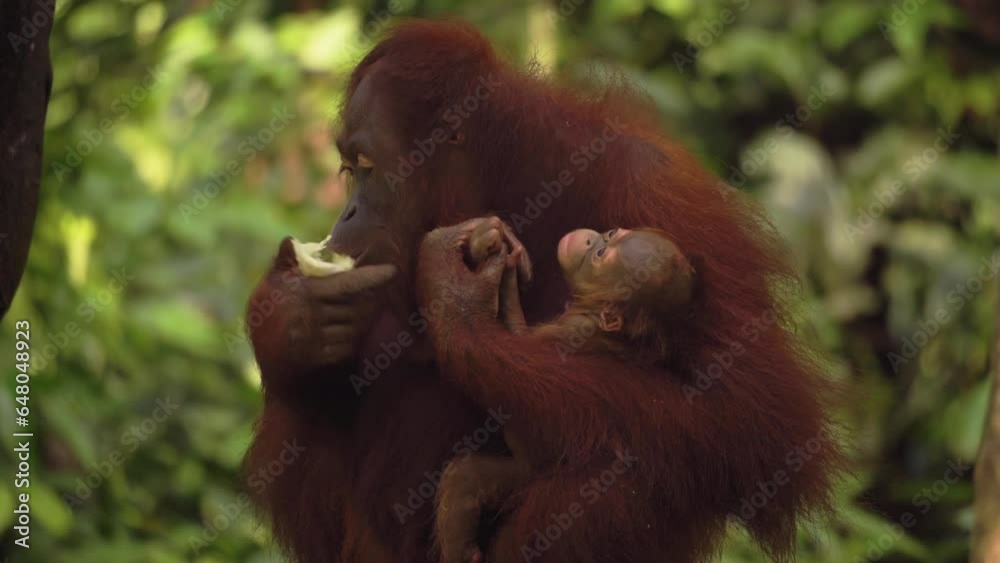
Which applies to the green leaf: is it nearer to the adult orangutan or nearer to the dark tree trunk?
the adult orangutan

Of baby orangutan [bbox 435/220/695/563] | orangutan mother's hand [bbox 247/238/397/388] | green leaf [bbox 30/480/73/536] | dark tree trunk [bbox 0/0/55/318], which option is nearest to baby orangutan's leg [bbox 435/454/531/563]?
baby orangutan [bbox 435/220/695/563]

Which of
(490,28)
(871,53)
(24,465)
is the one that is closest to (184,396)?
(24,465)

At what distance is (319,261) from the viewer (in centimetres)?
310

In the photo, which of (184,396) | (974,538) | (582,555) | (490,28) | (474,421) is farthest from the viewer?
(490,28)

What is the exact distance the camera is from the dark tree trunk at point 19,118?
118 inches

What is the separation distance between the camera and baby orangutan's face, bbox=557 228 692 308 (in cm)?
292

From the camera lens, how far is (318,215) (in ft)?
18.4

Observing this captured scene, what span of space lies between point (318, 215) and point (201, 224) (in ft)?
2.18

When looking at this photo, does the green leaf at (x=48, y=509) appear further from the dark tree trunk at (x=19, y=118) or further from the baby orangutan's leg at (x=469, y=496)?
the baby orangutan's leg at (x=469, y=496)

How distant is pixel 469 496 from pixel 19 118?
117 centimetres

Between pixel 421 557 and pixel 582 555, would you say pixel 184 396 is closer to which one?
pixel 421 557

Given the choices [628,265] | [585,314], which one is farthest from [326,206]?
[628,265]

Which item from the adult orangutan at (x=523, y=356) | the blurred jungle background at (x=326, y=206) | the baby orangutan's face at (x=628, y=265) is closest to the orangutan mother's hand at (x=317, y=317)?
the adult orangutan at (x=523, y=356)

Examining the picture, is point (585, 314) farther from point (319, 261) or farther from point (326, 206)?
point (326, 206)
